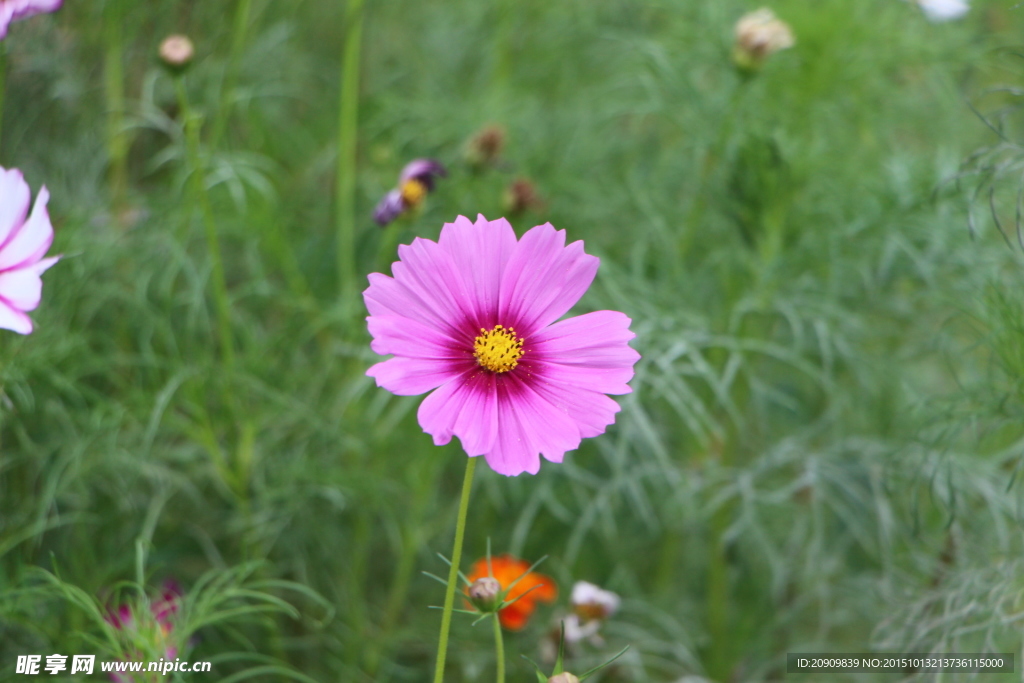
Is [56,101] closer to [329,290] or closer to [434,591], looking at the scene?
[329,290]

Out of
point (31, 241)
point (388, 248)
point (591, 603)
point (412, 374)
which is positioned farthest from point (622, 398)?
point (31, 241)

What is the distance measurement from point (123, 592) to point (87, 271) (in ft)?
1.05

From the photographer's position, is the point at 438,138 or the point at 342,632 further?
the point at 438,138

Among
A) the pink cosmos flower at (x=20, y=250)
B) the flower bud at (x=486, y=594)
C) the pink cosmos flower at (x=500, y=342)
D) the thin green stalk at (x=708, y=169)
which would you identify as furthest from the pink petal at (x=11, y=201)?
the thin green stalk at (x=708, y=169)

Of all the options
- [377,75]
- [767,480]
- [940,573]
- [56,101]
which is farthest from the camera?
[377,75]

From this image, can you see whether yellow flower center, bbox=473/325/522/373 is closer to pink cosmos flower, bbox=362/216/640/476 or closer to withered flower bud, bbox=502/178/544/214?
pink cosmos flower, bbox=362/216/640/476

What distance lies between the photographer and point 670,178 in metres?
1.10

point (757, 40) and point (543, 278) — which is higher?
point (757, 40)

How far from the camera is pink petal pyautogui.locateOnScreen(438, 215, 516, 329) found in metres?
0.46

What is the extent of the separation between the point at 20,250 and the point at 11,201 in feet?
0.10

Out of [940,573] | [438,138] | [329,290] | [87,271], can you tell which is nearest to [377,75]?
[438,138]

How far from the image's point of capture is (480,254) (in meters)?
0.47

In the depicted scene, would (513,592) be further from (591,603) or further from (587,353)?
(587,353)

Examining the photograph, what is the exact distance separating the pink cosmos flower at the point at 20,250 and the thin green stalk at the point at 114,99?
380 millimetres
